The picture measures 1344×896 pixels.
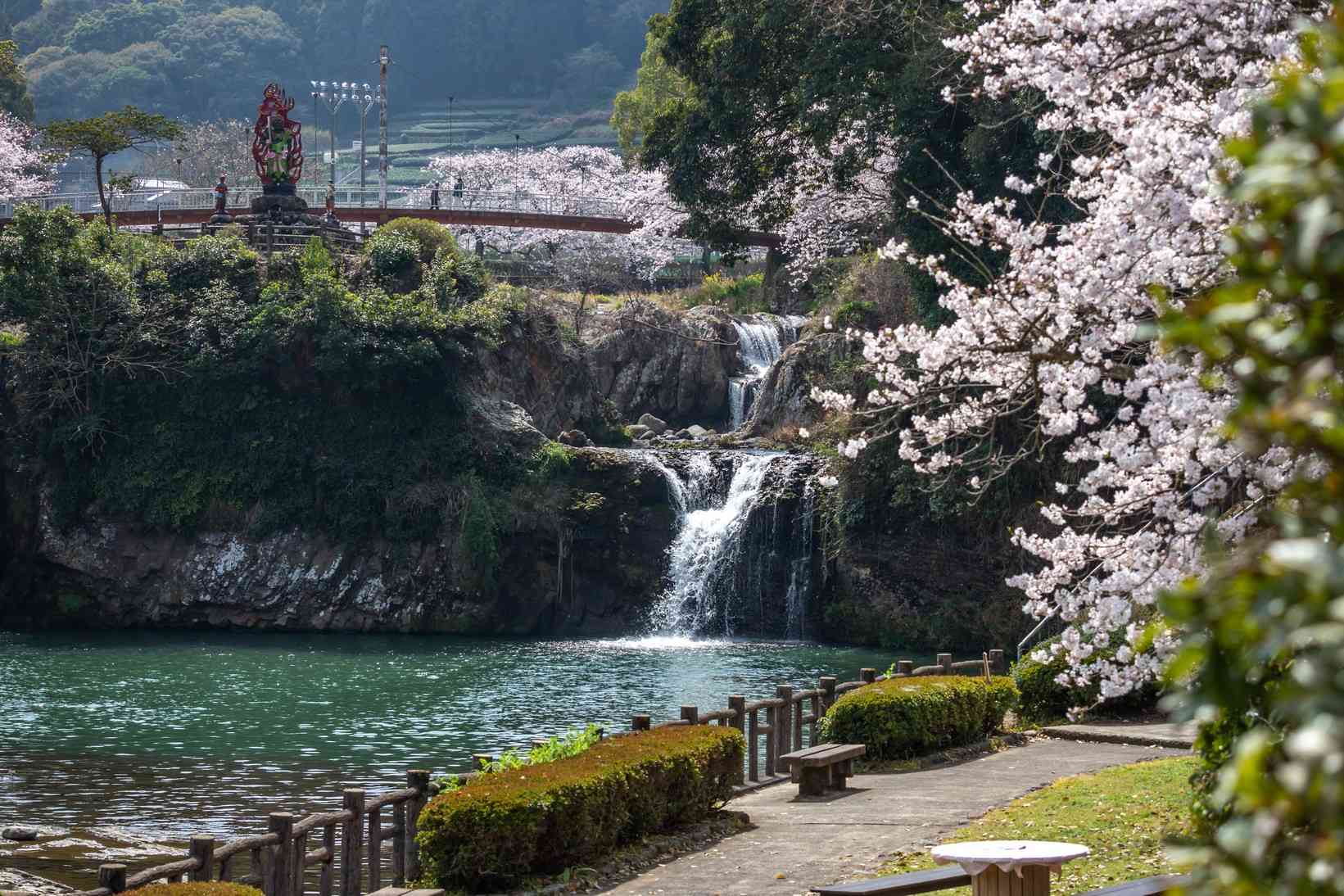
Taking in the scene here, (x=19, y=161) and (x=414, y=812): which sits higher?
(x=19, y=161)

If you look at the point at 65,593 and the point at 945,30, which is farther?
the point at 65,593

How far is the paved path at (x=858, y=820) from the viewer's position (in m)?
11.0

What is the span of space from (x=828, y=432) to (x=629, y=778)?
2295cm

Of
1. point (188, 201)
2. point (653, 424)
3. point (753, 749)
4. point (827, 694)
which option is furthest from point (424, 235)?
point (753, 749)

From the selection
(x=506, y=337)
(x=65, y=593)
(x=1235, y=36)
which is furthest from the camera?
(x=506, y=337)

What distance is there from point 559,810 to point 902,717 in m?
5.99

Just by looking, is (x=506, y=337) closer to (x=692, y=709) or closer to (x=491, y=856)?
(x=692, y=709)

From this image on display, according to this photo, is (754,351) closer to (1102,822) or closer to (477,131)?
(1102,822)

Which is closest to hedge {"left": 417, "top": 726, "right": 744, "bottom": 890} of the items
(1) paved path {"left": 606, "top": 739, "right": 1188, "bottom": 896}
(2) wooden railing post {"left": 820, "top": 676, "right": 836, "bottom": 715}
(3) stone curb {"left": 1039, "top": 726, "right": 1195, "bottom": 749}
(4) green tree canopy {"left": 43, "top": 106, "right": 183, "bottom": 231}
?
(1) paved path {"left": 606, "top": 739, "right": 1188, "bottom": 896}

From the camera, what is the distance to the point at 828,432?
1346 inches

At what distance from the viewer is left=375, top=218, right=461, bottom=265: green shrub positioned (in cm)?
4250

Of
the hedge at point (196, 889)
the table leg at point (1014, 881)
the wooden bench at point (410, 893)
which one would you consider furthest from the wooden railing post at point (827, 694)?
the hedge at point (196, 889)

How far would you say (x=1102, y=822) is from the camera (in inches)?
468

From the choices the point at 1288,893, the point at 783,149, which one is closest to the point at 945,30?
the point at 783,149
